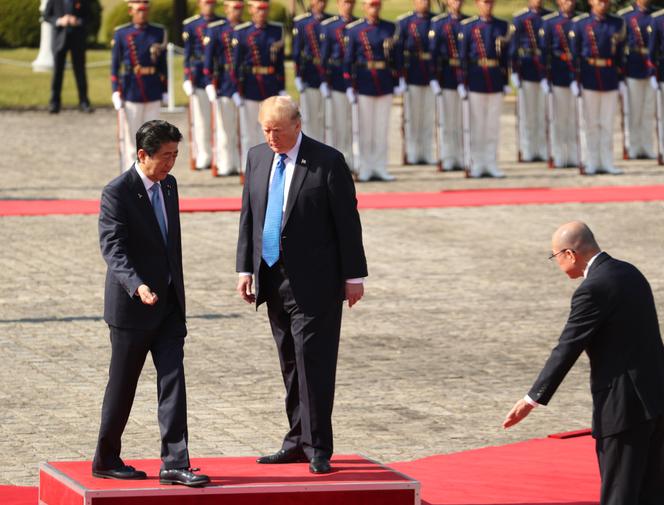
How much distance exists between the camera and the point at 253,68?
20.5 meters

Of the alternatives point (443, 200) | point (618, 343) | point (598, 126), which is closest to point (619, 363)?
point (618, 343)

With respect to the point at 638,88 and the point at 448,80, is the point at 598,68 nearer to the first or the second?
the point at 448,80

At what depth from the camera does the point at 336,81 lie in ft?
69.0

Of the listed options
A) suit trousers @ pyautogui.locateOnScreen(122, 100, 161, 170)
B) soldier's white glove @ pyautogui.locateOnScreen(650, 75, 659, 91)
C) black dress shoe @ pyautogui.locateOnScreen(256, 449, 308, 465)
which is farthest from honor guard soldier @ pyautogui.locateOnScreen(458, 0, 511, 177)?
black dress shoe @ pyautogui.locateOnScreen(256, 449, 308, 465)

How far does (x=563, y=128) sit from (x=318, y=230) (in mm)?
14620

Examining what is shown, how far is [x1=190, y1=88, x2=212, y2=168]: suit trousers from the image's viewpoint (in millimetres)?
21578

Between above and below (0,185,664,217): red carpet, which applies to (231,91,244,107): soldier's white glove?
above

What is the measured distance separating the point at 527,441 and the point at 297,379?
1.84 meters

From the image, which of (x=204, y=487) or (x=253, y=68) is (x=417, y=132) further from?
(x=204, y=487)

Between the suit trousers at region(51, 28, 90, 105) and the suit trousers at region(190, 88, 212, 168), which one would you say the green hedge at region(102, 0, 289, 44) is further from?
the suit trousers at region(190, 88, 212, 168)

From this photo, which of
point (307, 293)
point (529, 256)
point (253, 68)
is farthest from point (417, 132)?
point (307, 293)

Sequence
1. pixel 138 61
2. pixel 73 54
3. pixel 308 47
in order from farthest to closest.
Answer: pixel 73 54 → pixel 308 47 → pixel 138 61

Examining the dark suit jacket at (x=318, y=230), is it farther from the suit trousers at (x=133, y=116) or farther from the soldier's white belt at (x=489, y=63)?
the soldier's white belt at (x=489, y=63)

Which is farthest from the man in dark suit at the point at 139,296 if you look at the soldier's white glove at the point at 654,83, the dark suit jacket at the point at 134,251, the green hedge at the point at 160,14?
the green hedge at the point at 160,14
